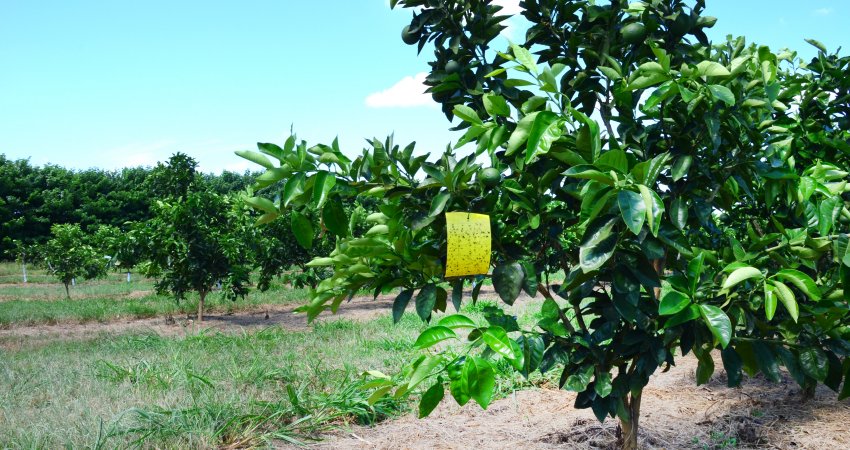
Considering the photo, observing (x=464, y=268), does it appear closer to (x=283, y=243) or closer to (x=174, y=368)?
(x=174, y=368)

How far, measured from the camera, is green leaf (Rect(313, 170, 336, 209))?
1.46 meters

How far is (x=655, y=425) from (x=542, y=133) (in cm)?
259

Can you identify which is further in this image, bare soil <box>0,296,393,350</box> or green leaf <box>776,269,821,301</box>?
bare soil <box>0,296,393,350</box>

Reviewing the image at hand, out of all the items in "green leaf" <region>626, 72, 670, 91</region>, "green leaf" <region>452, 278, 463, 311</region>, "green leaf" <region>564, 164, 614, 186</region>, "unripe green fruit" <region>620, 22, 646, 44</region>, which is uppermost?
"unripe green fruit" <region>620, 22, 646, 44</region>

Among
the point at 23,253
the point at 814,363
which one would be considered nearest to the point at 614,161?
the point at 814,363

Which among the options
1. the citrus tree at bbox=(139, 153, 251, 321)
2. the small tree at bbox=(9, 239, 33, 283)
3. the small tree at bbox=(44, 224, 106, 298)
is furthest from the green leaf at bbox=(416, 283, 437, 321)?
the small tree at bbox=(9, 239, 33, 283)

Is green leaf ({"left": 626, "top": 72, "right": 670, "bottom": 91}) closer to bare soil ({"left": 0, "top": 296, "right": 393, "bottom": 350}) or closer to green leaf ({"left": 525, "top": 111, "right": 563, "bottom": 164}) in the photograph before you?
green leaf ({"left": 525, "top": 111, "right": 563, "bottom": 164})

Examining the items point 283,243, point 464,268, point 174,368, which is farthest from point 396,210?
point 283,243

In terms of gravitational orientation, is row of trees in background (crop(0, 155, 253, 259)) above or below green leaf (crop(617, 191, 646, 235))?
above

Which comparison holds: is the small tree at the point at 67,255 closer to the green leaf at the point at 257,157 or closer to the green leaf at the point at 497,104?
the green leaf at the point at 257,157

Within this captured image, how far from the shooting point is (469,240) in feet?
4.99

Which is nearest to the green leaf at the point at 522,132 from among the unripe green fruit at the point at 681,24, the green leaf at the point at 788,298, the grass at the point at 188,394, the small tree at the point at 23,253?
the green leaf at the point at 788,298

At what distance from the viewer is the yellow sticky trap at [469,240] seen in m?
1.51

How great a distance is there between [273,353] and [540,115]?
5.05 metres
